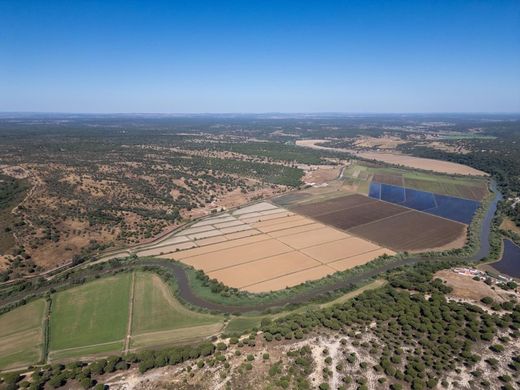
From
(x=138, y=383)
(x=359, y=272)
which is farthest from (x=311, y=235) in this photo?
(x=138, y=383)

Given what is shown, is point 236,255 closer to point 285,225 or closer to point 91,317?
point 285,225

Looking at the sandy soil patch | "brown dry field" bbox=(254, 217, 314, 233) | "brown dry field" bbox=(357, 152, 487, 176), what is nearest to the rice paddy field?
"brown dry field" bbox=(254, 217, 314, 233)

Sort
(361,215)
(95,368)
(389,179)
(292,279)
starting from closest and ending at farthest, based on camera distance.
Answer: (95,368) < (292,279) < (361,215) < (389,179)

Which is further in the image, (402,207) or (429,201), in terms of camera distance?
(429,201)

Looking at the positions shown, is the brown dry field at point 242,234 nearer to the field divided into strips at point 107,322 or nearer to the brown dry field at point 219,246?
the brown dry field at point 219,246

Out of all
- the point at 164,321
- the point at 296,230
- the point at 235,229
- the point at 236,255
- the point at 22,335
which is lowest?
the point at 22,335

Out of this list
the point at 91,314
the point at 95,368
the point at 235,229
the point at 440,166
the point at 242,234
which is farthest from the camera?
the point at 440,166

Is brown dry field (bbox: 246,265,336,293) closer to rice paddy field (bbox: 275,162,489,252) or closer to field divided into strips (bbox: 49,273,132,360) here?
rice paddy field (bbox: 275,162,489,252)

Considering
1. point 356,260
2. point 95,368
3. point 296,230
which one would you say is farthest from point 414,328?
point 296,230
